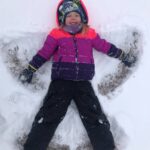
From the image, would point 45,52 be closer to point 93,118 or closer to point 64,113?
point 64,113

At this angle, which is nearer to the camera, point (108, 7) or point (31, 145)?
point (31, 145)

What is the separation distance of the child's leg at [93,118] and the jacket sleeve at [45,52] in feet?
0.82

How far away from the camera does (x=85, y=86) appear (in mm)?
2537

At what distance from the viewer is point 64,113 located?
8.25 ft

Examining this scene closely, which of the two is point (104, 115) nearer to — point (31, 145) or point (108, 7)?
point (31, 145)

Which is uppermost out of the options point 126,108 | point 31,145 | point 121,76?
point 121,76

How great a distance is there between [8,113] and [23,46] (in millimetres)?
410

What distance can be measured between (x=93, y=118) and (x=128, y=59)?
1.43 ft

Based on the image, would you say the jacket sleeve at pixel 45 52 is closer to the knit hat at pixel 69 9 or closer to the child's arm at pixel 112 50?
the knit hat at pixel 69 9

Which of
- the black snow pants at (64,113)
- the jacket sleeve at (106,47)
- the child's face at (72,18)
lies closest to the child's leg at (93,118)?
the black snow pants at (64,113)

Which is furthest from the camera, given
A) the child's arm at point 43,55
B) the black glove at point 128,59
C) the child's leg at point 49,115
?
the black glove at point 128,59

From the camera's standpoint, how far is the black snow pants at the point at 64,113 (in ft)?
7.98

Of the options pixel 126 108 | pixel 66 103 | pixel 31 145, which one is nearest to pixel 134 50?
pixel 126 108

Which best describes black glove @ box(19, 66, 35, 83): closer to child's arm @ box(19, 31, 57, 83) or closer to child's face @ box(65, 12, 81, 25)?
child's arm @ box(19, 31, 57, 83)
